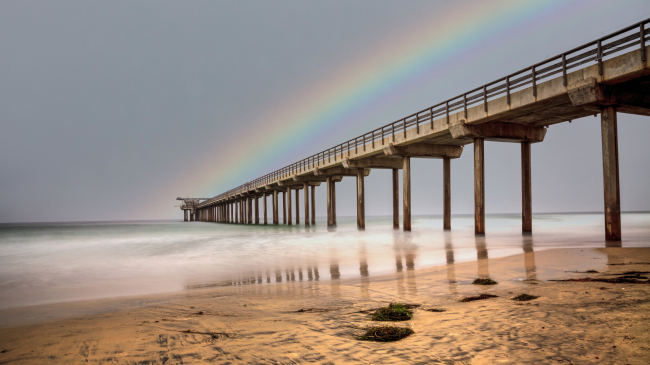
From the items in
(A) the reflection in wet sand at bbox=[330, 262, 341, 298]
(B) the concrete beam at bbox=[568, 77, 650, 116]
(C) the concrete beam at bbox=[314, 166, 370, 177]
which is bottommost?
(A) the reflection in wet sand at bbox=[330, 262, 341, 298]

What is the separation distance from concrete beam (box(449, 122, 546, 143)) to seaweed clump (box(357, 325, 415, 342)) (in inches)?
697

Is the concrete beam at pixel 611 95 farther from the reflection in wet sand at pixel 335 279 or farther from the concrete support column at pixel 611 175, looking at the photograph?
the reflection in wet sand at pixel 335 279

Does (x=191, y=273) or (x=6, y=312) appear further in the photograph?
(x=191, y=273)

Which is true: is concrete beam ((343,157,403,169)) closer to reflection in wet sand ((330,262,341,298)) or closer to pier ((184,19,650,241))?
pier ((184,19,650,241))

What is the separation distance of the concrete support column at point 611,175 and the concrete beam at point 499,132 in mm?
6120

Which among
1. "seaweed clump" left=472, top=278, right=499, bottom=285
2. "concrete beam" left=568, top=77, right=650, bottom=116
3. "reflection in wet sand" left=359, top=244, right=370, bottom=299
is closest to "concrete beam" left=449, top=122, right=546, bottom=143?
"concrete beam" left=568, top=77, right=650, bottom=116

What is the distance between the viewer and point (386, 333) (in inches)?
151

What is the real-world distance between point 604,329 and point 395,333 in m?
1.95

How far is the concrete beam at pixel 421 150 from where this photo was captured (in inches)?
1028

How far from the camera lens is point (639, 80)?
1345 cm

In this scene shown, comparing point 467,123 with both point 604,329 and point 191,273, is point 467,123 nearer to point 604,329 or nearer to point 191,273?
point 191,273

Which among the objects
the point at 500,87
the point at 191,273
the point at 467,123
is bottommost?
the point at 191,273

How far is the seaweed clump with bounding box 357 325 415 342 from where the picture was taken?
12.4ft

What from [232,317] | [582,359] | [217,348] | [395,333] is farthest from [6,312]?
[582,359]
